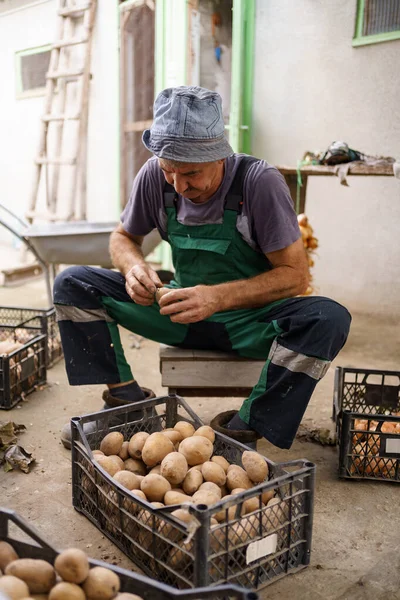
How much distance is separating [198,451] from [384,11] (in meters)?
4.09

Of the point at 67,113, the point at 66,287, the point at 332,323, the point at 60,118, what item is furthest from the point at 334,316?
the point at 67,113

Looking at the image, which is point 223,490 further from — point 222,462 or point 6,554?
point 6,554

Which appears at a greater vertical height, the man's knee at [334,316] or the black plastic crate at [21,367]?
the man's knee at [334,316]

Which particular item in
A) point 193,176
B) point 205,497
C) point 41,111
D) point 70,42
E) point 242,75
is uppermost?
point 70,42

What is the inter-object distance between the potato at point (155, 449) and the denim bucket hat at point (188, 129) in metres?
0.99

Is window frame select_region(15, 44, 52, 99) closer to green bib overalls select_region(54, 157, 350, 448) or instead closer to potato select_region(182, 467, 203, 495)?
green bib overalls select_region(54, 157, 350, 448)

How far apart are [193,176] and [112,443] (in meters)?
1.02

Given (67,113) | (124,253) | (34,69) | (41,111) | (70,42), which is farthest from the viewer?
(34,69)

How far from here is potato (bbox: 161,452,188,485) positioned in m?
1.75

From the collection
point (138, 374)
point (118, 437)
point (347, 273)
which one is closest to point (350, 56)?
point (347, 273)

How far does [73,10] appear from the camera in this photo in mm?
6840

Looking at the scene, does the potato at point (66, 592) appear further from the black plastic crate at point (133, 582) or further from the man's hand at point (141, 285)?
the man's hand at point (141, 285)

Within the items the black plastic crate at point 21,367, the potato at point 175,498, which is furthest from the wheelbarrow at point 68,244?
the potato at point 175,498

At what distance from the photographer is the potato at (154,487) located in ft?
5.60
